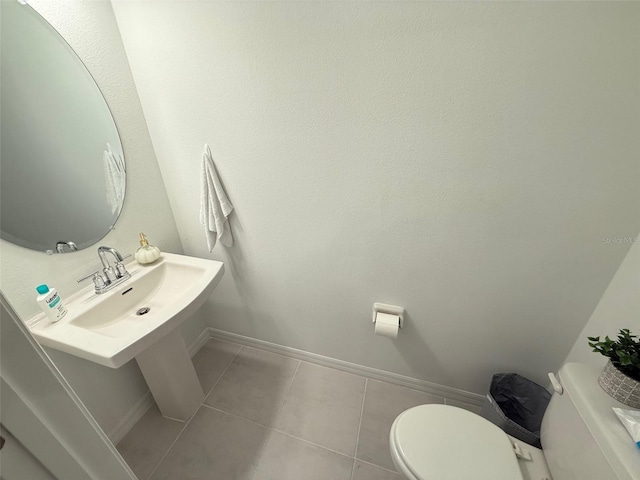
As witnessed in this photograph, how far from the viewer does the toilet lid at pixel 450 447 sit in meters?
0.79

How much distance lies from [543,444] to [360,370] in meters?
0.88

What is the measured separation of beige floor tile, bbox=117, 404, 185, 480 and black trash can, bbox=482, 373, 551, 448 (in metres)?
1.60

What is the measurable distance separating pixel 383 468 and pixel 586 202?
1.38 meters

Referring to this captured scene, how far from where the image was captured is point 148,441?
1.30 metres

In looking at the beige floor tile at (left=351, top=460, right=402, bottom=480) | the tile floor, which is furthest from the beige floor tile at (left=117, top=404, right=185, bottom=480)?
the beige floor tile at (left=351, top=460, right=402, bottom=480)

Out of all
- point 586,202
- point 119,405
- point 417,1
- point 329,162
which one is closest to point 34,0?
point 329,162

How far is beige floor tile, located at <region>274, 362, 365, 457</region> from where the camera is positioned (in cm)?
129

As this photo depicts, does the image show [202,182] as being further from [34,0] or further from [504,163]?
[504,163]

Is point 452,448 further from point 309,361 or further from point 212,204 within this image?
point 212,204

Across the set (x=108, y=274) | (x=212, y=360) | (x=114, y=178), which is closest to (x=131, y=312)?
(x=108, y=274)

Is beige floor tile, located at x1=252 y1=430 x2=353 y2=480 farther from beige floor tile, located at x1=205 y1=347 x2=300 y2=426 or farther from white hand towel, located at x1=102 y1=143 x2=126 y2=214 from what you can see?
white hand towel, located at x1=102 y1=143 x2=126 y2=214

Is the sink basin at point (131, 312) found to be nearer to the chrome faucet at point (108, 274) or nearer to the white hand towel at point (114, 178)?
the chrome faucet at point (108, 274)

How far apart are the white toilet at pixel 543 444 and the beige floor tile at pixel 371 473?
0.42 meters

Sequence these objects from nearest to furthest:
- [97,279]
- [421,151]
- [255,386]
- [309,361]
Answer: [421,151], [97,279], [255,386], [309,361]
